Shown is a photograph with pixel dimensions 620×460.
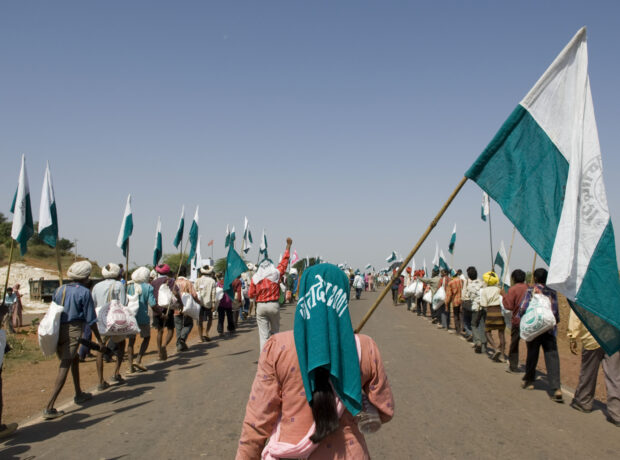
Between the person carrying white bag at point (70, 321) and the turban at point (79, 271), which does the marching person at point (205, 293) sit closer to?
the turban at point (79, 271)

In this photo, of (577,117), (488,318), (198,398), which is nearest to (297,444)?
(577,117)

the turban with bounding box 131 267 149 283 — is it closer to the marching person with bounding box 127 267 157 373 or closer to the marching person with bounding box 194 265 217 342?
the marching person with bounding box 127 267 157 373

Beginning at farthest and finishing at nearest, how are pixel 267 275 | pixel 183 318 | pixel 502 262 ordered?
pixel 502 262, pixel 183 318, pixel 267 275

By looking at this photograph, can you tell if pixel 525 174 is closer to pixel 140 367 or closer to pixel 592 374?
pixel 592 374

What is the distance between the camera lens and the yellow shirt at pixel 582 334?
242 inches

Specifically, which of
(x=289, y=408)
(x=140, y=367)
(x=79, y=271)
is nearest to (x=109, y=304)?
(x=79, y=271)

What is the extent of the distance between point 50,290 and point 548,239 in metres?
32.7

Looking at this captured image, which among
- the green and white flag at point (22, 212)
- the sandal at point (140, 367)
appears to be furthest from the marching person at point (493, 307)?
the green and white flag at point (22, 212)

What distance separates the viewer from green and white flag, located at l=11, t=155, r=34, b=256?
6.94 m

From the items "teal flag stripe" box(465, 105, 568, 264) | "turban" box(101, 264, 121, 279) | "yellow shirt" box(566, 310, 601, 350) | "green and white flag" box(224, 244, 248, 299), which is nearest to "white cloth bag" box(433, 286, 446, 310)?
"green and white flag" box(224, 244, 248, 299)

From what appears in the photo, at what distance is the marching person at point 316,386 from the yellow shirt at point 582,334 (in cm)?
504

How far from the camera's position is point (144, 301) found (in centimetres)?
901

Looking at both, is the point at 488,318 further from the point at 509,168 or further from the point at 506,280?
the point at 509,168

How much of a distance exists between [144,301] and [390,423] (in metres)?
5.47
